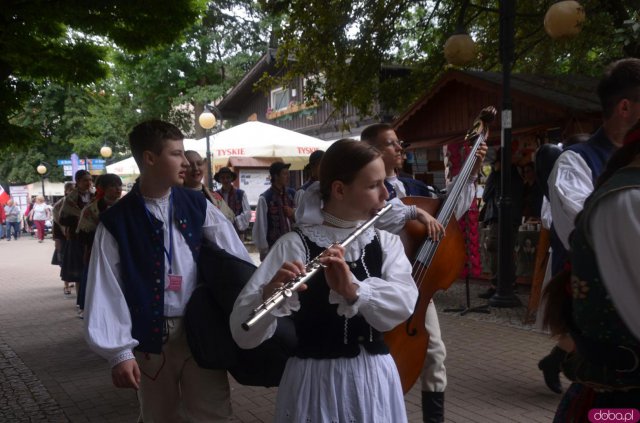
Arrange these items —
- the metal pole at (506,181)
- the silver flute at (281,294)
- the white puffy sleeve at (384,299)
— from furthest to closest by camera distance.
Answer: the metal pole at (506,181) < the white puffy sleeve at (384,299) < the silver flute at (281,294)

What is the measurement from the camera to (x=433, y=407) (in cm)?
389

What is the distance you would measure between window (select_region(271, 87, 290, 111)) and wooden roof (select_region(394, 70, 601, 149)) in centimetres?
1469

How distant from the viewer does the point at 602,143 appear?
346cm

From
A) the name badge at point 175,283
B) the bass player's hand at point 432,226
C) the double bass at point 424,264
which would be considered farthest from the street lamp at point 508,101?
the name badge at point 175,283

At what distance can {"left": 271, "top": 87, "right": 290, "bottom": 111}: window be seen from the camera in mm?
26266

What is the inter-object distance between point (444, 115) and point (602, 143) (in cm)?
805

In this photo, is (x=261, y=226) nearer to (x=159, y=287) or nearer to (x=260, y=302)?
(x=159, y=287)

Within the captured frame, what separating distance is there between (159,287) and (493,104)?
847cm

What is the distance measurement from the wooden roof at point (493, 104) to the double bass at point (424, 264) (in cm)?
523

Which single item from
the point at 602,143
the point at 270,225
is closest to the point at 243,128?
the point at 270,225

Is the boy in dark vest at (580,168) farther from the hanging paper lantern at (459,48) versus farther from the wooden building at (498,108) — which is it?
the hanging paper lantern at (459,48)

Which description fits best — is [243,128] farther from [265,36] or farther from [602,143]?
[265,36]

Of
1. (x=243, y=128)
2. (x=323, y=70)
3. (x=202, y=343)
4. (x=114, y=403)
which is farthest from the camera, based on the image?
(x=243, y=128)

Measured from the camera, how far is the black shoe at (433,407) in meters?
3.90
